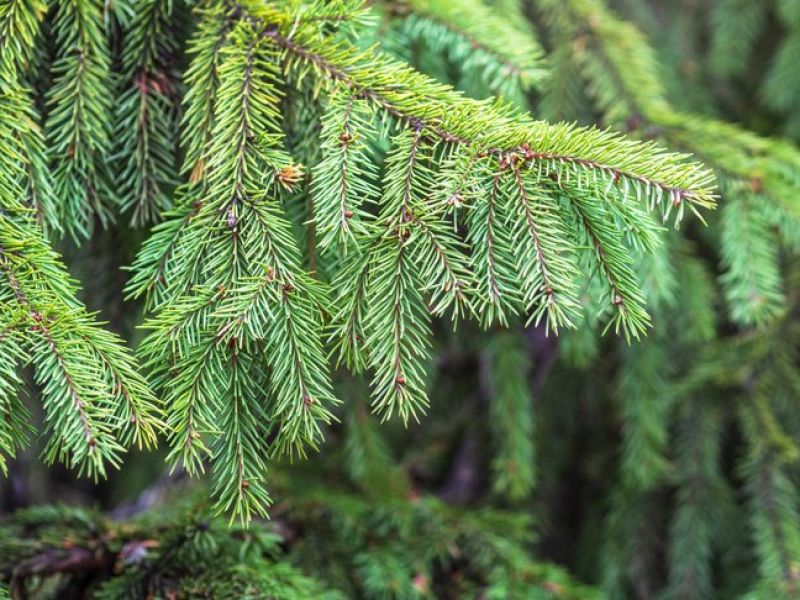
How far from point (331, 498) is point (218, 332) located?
709 millimetres

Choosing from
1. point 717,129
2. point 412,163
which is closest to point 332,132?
point 412,163

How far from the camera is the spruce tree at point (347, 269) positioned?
68cm

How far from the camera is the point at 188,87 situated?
896mm

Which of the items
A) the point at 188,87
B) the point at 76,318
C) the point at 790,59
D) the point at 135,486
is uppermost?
the point at 790,59

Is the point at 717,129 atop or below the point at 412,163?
atop

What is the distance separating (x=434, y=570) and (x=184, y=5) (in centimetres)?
98

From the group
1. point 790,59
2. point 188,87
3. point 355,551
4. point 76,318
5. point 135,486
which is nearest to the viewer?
point 76,318

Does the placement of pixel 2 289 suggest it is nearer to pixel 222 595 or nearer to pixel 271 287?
pixel 271 287

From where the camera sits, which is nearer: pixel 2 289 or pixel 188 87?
pixel 2 289

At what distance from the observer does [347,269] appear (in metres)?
0.71

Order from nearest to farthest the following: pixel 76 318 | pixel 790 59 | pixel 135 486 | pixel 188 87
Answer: pixel 76 318, pixel 188 87, pixel 790 59, pixel 135 486

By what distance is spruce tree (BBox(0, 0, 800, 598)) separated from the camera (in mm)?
681

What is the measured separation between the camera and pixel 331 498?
131cm

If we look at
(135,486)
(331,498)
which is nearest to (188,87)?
(331,498)
